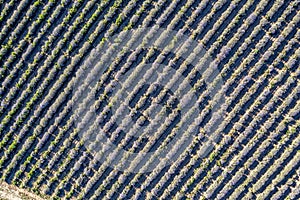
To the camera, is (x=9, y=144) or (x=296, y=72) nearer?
(x=296, y=72)

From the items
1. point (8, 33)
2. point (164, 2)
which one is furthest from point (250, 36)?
point (8, 33)

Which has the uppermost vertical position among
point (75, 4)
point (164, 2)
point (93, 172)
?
point (164, 2)

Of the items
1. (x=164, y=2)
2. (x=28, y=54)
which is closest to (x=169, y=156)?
(x=164, y=2)

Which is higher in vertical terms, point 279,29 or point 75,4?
point 279,29

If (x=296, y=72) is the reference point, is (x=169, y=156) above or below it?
below

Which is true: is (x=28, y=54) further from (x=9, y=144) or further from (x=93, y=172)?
(x=93, y=172)

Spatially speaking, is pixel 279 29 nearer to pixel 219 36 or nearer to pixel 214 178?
pixel 219 36
